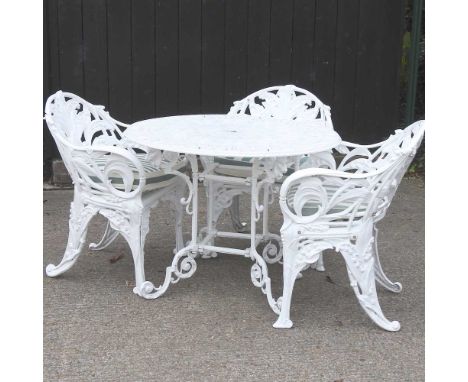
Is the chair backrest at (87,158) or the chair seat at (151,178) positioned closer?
the chair backrest at (87,158)

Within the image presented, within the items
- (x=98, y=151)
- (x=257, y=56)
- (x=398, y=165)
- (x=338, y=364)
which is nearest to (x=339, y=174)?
(x=398, y=165)

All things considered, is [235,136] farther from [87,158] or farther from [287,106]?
[287,106]

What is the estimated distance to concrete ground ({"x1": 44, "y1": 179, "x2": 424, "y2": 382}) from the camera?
113 inches

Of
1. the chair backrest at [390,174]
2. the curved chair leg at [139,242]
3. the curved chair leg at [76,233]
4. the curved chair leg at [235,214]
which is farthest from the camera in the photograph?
the curved chair leg at [235,214]

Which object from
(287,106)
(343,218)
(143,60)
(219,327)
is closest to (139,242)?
(219,327)

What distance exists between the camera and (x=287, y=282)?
10.6 feet

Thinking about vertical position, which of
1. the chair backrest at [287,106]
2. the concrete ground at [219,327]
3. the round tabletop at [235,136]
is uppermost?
the chair backrest at [287,106]

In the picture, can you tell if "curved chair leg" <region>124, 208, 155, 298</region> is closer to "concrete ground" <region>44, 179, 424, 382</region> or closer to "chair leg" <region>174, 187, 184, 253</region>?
"concrete ground" <region>44, 179, 424, 382</region>

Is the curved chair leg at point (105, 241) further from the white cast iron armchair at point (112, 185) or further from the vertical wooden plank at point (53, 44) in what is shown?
the vertical wooden plank at point (53, 44)

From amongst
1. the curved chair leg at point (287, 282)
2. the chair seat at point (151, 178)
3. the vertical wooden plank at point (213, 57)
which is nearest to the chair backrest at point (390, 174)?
the curved chair leg at point (287, 282)

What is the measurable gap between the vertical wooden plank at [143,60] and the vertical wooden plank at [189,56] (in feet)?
0.86

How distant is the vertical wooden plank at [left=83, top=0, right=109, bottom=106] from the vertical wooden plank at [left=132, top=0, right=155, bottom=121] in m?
0.26

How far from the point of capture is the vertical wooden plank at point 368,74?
603 centimetres

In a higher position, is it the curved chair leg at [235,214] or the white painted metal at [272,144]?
the white painted metal at [272,144]
